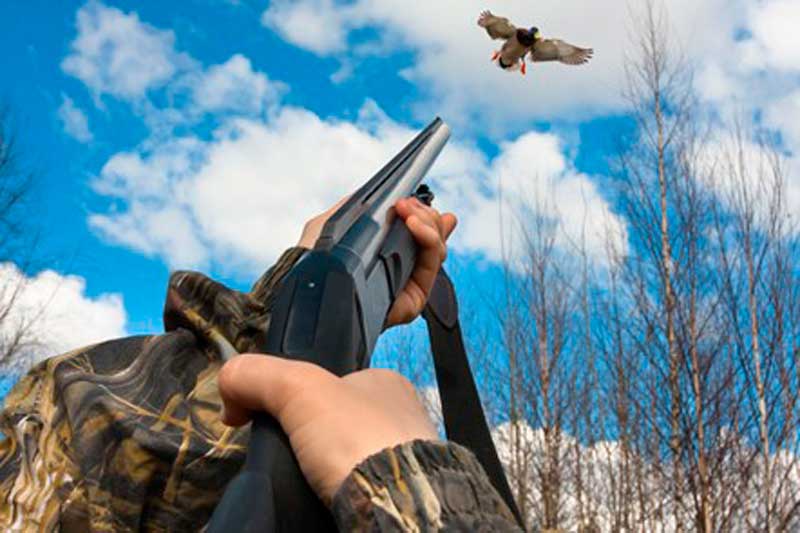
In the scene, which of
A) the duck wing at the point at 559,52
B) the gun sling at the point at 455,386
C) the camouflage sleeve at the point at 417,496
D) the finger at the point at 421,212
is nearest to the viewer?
the camouflage sleeve at the point at 417,496

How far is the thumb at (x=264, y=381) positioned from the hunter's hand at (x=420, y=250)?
0.57 m

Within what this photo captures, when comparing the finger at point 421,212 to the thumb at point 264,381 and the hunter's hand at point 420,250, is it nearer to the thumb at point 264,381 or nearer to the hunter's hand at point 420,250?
the hunter's hand at point 420,250

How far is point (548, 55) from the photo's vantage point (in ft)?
21.6

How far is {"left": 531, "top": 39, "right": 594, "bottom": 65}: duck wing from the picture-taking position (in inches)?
247

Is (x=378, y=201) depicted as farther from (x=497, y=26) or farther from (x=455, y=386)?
(x=497, y=26)

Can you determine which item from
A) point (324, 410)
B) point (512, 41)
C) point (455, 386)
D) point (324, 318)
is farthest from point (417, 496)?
point (512, 41)

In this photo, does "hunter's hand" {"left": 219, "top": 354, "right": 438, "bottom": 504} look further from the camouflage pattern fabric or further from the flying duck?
the flying duck

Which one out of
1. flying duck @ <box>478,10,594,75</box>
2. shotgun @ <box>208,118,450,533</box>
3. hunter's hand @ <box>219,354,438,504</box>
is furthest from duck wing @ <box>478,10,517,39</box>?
hunter's hand @ <box>219,354,438,504</box>

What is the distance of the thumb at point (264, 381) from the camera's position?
1.84 feet

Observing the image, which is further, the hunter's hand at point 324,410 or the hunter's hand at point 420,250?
the hunter's hand at point 420,250

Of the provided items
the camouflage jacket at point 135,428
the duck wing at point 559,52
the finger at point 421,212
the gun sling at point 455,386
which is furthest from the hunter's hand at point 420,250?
the duck wing at point 559,52

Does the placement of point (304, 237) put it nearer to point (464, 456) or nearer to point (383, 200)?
point (383, 200)

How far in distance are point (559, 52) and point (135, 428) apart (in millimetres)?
6500

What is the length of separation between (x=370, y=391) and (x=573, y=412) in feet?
36.8
